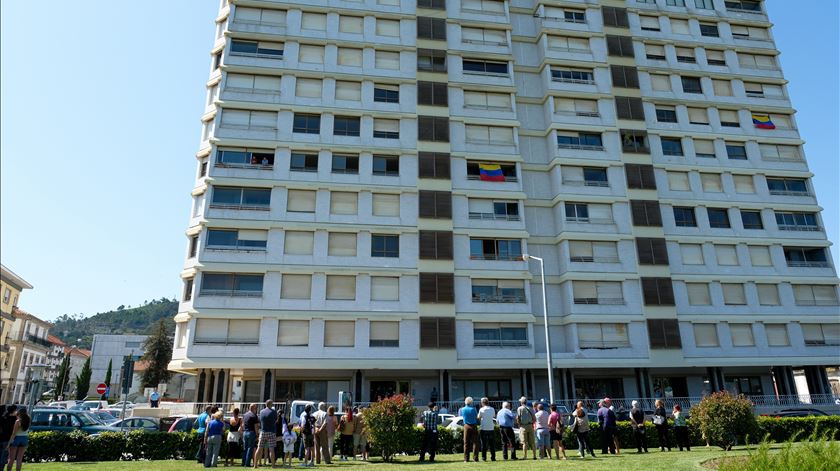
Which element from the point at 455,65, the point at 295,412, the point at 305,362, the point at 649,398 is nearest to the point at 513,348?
the point at 649,398

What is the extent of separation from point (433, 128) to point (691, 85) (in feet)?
70.1

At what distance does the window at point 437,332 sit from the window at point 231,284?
32.5 ft

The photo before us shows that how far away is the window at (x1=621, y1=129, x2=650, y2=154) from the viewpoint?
38719 millimetres

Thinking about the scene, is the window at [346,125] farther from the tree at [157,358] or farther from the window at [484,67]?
the tree at [157,358]

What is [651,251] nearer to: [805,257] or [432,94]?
[805,257]

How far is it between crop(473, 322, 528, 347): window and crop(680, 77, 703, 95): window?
918 inches

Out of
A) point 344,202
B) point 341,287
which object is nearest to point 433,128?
point 344,202

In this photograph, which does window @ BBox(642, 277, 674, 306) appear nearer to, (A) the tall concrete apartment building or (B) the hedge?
(A) the tall concrete apartment building

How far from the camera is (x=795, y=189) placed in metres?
41.2

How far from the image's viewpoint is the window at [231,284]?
104 feet

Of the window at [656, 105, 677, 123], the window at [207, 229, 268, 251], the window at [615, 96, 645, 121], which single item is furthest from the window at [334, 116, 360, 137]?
the window at [656, 105, 677, 123]

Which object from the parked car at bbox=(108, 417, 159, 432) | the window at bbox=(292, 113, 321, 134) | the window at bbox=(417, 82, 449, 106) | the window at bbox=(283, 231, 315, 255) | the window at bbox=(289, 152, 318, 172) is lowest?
the parked car at bbox=(108, 417, 159, 432)

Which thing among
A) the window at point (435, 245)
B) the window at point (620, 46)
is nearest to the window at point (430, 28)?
the window at point (620, 46)

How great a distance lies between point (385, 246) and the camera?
1351 inches
